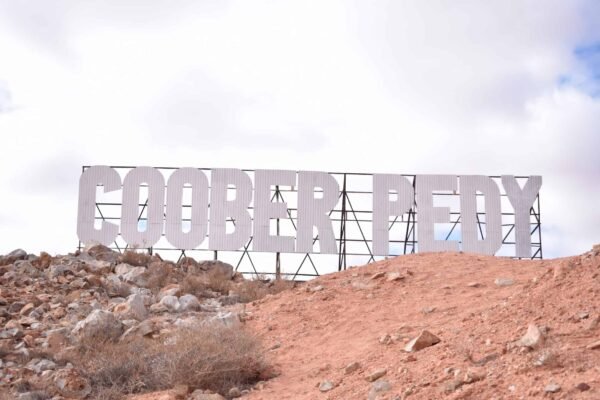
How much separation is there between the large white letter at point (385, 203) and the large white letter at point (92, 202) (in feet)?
33.6

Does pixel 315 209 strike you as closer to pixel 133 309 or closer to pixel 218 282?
pixel 218 282

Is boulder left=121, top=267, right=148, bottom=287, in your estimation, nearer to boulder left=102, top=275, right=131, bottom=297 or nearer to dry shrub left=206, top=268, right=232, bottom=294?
boulder left=102, top=275, right=131, bottom=297

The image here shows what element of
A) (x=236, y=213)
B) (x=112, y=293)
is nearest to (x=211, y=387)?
(x=112, y=293)

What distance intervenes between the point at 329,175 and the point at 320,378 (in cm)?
1812

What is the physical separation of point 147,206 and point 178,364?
1831cm

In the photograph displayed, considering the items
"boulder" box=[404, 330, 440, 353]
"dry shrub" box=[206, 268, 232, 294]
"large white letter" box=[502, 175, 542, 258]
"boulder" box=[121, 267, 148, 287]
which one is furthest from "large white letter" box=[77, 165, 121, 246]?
"boulder" box=[404, 330, 440, 353]

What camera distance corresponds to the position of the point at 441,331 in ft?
40.6

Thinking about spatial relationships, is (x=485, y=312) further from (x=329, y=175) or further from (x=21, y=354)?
(x=329, y=175)

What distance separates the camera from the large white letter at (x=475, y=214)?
30.2 m

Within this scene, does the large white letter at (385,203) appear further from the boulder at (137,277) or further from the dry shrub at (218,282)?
the boulder at (137,277)

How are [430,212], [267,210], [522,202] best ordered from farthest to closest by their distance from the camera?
[522,202]
[430,212]
[267,210]

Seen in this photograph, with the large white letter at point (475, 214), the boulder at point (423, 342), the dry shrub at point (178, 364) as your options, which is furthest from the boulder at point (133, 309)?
the large white letter at point (475, 214)

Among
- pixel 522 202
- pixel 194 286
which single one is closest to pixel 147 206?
pixel 194 286

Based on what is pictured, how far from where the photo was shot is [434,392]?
30.7ft
